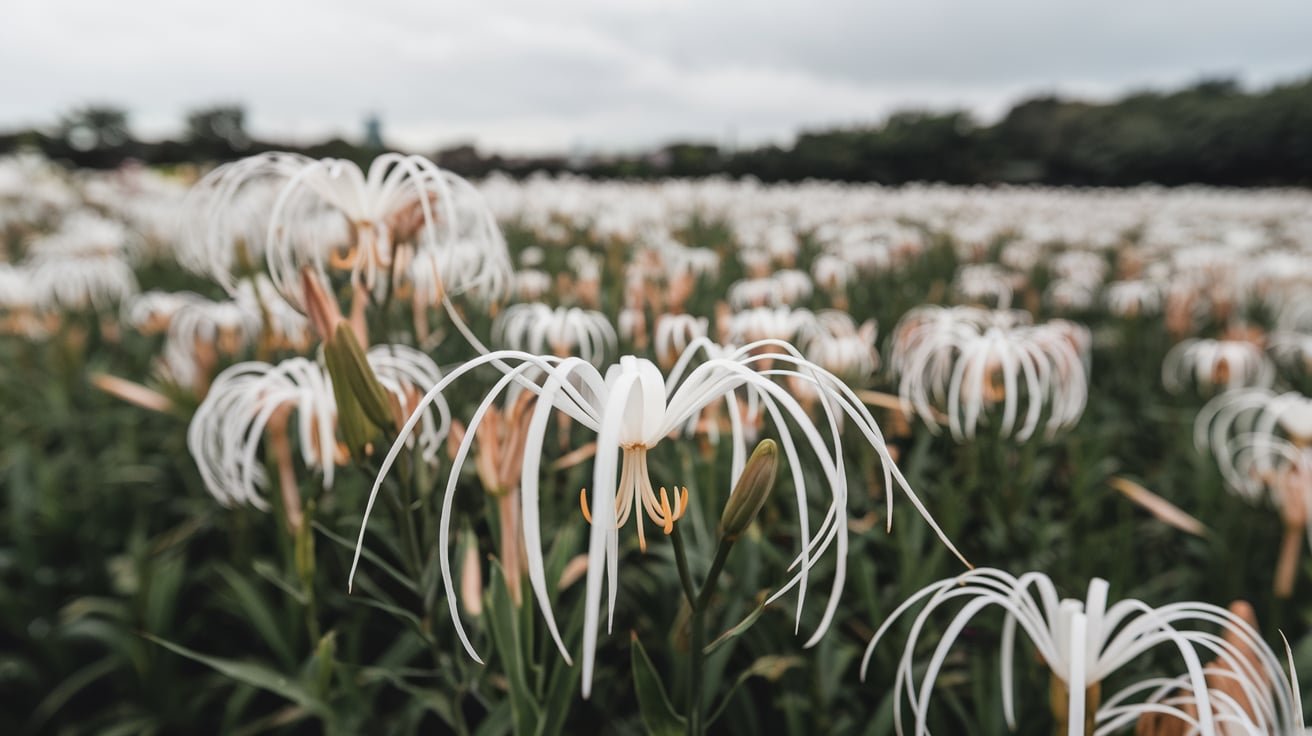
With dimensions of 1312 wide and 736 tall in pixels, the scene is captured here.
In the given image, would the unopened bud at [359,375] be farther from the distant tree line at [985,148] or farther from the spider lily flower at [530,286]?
the distant tree line at [985,148]

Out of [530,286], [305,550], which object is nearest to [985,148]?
[530,286]

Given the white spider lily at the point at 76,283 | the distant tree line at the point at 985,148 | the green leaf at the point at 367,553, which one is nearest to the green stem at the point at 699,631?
the green leaf at the point at 367,553

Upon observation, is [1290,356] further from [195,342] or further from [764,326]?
[195,342]

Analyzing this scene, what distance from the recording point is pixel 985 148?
18047mm

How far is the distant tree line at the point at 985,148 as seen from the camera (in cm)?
1566

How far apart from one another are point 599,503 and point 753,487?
0.74 ft

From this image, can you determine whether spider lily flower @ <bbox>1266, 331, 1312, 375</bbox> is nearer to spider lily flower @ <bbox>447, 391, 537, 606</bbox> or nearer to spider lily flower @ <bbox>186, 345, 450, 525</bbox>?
spider lily flower @ <bbox>447, 391, 537, 606</bbox>

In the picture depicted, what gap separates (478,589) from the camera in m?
1.08

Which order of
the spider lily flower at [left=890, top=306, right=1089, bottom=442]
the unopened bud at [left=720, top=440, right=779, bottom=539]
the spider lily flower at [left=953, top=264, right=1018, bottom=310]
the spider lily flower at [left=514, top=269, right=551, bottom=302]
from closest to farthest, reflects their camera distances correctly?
the unopened bud at [left=720, top=440, right=779, bottom=539] < the spider lily flower at [left=890, top=306, right=1089, bottom=442] < the spider lily flower at [left=514, top=269, right=551, bottom=302] < the spider lily flower at [left=953, top=264, right=1018, bottom=310]

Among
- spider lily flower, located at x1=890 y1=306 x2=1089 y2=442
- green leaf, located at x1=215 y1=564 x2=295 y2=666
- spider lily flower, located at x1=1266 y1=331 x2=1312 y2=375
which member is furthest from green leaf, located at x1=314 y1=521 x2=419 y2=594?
spider lily flower, located at x1=1266 y1=331 x2=1312 y2=375

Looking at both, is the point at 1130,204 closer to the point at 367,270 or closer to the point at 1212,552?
the point at 1212,552

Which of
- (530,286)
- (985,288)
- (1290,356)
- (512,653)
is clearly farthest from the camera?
(985,288)

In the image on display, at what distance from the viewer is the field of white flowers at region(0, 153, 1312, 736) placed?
70 cm

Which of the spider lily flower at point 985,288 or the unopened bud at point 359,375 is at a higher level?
the unopened bud at point 359,375
